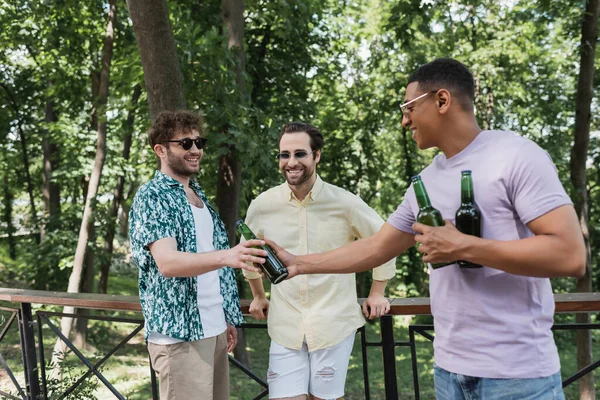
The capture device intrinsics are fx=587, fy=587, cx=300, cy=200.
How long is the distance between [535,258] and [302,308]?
148 centimetres

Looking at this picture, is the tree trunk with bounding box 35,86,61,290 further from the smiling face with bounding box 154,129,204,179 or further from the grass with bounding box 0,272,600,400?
the smiling face with bounding box 154,129,204,179

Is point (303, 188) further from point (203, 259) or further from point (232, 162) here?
point (232, 162)

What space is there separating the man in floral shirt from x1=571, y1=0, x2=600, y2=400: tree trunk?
261 inches

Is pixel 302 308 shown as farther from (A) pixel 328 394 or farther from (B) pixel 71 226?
(B) pixel 71 226

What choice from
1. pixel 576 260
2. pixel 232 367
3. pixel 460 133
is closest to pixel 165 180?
pixel 460 133

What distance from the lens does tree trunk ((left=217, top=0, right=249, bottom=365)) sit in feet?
26.5

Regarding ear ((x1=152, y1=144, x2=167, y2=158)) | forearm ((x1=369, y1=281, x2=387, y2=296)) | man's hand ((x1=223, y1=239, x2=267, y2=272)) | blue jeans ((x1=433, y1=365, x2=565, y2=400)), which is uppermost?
ear ((x1=152, y1=144, x2=167, y2=158))

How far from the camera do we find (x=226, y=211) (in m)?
9.02

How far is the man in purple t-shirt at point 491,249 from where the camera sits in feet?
5.31

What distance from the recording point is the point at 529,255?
1.60 m

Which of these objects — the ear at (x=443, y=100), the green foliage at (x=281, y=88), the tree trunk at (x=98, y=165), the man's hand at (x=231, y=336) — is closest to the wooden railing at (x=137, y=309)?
the man's hand at (x=231, y=336)

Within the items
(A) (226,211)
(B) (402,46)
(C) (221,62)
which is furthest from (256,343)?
(B) (402,46)

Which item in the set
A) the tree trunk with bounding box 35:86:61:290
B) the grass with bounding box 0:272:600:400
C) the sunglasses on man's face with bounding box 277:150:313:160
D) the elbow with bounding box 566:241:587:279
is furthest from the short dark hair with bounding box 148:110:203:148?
the tree trunk with bounding box 35:86:61:290

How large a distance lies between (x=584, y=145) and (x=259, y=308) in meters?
6.84
